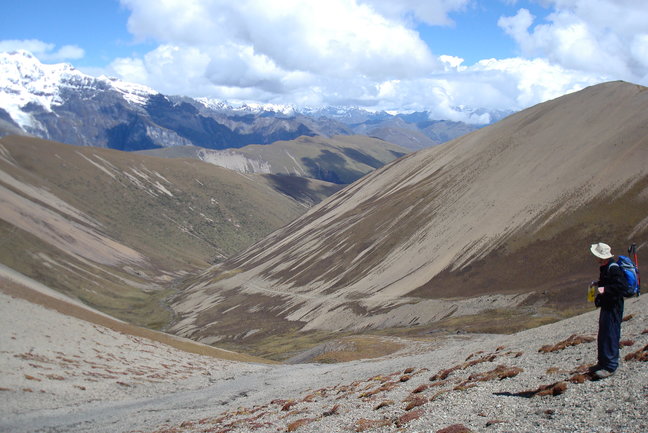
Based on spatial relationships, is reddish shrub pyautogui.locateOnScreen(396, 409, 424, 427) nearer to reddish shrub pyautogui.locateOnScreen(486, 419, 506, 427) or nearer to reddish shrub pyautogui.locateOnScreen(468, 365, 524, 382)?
reddish shrub pyautogui.locateOnScreen(486, 419, 506, 427)

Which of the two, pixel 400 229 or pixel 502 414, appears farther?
pixel 400 229

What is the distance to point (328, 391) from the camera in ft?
104

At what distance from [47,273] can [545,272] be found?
128m

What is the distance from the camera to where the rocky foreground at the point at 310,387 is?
55.6 ft

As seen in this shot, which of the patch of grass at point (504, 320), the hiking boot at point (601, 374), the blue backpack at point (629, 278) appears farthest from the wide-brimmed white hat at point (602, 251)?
the patch of grass at point (504, 320)

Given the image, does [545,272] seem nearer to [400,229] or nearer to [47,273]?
[400,229]

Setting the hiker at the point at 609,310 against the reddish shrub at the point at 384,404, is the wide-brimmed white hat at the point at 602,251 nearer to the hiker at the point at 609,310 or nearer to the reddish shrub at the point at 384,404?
the hiker at the point at 609,310

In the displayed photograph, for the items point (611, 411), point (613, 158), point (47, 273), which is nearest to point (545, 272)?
point (613, 158)

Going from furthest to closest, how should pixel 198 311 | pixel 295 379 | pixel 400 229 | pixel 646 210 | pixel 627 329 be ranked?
pixel 198 311 < pixel 400 229 < pixel 646 210 < pixel 295 379 < pixel 627 329

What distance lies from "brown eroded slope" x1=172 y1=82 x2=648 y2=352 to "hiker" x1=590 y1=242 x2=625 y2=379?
64591 millimetres

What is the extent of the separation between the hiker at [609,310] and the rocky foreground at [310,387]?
0.56 m

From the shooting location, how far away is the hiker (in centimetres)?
1798

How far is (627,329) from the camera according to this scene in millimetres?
26891

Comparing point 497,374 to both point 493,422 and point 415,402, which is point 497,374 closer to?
point 415,402
